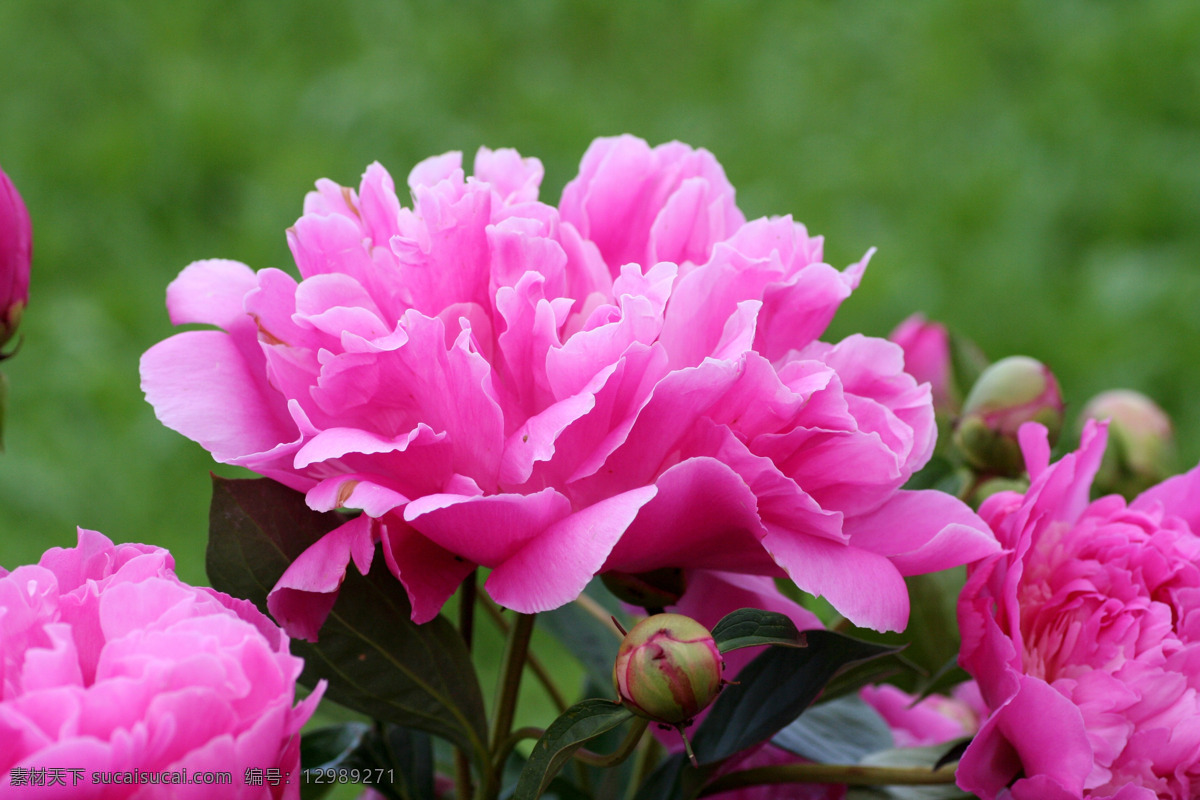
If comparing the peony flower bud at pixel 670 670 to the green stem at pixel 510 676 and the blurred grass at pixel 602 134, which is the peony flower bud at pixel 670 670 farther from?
the blurred grass at pixel 602 134

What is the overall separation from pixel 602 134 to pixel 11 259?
1448 mm

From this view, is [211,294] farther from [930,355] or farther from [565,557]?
[930,355]

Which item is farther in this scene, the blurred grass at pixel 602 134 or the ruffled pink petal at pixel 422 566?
the blurred grass at pixel 602 134

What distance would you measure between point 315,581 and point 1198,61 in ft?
6.57

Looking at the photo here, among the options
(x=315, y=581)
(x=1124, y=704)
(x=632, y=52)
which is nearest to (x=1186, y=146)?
(x=632, y=52)

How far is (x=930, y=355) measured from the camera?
24.3 inches

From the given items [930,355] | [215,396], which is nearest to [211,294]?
[215,396]

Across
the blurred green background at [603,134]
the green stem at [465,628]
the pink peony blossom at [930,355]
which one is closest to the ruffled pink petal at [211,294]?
the green stem at [465,628]

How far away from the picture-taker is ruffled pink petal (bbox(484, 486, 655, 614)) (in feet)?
1.00

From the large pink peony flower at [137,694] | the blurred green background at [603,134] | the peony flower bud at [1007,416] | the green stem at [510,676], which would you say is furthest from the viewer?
the blurred green background at [603,134]

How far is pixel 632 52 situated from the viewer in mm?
2098

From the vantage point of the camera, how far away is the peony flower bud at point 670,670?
1.05ft

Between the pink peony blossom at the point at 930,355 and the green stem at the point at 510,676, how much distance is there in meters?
0.29

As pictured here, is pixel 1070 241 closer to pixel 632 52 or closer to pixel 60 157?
pixel 632 52
